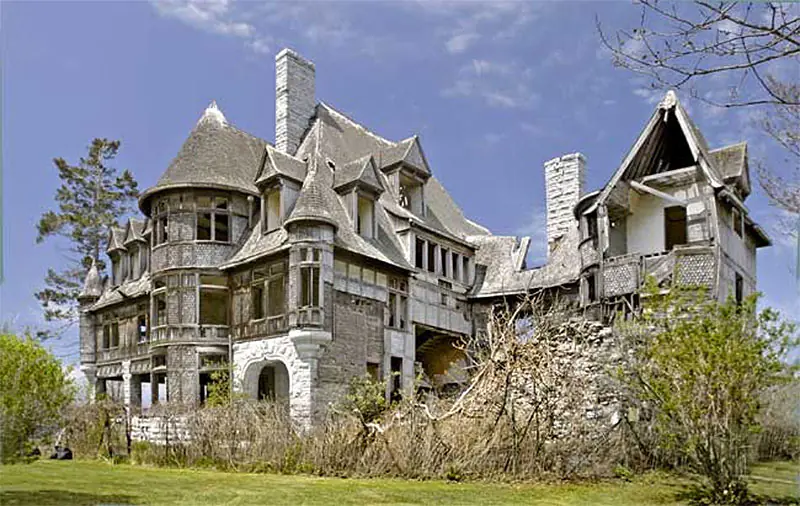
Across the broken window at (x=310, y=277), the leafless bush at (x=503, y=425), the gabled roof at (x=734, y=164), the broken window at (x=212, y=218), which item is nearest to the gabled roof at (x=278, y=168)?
the broken window at (x=212, y=218)

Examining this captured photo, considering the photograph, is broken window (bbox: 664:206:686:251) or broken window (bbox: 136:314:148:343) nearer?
broken window (bbox: 664:206:686:251)

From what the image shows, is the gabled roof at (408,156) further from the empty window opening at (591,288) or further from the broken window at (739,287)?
the broken window at (739,287)

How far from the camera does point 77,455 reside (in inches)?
719

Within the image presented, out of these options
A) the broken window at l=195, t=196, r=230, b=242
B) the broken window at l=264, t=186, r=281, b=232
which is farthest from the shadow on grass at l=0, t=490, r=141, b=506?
the broken window at l=195, t=196, r=230, b=242

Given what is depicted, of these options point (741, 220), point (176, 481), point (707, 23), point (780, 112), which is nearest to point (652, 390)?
point (780, 112)

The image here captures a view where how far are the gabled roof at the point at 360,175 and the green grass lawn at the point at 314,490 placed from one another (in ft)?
35.3

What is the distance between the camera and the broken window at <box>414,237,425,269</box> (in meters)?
24.7

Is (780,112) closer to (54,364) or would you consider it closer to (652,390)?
(652,390)

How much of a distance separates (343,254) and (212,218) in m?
4.25

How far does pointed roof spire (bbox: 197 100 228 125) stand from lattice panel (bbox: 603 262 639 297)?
12.7m

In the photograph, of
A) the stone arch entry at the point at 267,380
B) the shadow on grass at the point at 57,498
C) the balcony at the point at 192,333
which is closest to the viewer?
the shadow on grass at the point at 57,498

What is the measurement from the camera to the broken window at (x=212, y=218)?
22516 millimetres

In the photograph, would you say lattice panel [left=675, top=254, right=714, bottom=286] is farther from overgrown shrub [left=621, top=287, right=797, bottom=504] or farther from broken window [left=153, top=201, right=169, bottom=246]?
broken window [left=153, top=201, right=169, bottom=246]

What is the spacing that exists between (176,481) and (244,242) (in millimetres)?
10752
